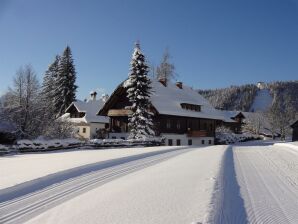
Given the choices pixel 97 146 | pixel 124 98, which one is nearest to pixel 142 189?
pixel 97 146

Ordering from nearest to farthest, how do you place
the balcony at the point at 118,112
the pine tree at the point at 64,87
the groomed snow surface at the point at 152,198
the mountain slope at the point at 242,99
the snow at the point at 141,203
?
the snow at the point at 141,203 → the groomed snow surface at the point at 152,198 → the balcony at the point at 118,112 → the pine tree at the point at 64,87 → the mountain slope at the point at 242,99

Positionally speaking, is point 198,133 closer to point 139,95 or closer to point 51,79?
point 139,95

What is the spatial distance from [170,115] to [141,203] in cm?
4391

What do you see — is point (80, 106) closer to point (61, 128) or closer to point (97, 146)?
point (61, 128)

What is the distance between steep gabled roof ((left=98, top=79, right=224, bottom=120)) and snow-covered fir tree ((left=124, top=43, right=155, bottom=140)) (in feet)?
15.8

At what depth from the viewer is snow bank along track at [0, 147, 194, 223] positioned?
8.02 meters

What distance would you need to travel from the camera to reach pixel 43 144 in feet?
104

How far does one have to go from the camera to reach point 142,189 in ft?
34.2

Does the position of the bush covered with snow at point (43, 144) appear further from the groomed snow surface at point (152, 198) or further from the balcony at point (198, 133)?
the balcony at point (198, 133)

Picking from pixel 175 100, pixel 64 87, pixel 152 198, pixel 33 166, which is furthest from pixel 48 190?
pixel 64 87

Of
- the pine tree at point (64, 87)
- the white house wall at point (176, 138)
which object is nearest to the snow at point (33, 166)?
the white house wall at point (176, 138)

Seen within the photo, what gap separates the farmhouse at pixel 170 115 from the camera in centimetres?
5178

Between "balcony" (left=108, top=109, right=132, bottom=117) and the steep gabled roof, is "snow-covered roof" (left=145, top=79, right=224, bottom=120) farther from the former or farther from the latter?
"balcony" (left=108, top=109, right=132, bottom=117)

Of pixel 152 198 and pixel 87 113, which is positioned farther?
pixel 87 113
